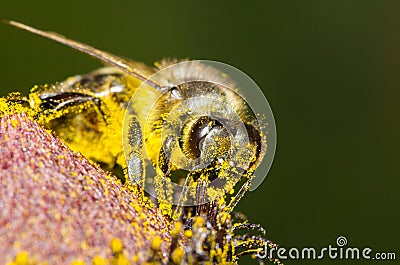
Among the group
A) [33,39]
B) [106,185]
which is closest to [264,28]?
[33,39]

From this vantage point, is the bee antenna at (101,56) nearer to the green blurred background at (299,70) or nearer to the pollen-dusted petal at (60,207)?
the pollen-dusted petal at (60,207)

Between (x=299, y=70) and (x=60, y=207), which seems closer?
(x=60, y=207)

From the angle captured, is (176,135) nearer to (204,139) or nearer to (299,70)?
(204,139)

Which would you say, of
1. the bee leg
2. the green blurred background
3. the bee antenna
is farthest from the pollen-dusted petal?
the green blurred background

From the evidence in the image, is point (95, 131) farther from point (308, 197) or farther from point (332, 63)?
point (332, 63)

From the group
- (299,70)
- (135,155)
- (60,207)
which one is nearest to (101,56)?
(135,155)

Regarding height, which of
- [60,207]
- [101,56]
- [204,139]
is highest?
[101,56]

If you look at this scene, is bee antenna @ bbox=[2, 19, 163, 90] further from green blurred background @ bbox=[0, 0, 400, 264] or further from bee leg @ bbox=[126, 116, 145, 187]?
green blurred background @ bbox=[0, 0, 400, 264]
